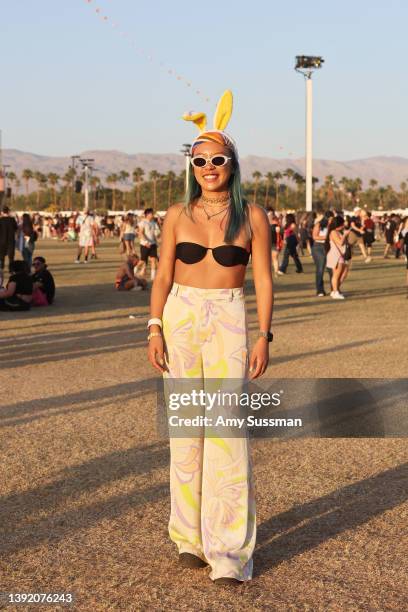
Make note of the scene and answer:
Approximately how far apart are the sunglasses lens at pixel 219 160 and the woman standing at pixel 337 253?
14.8 m

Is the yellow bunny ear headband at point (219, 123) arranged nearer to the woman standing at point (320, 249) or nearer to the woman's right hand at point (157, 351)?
the woman's right hand at point (157, 351)

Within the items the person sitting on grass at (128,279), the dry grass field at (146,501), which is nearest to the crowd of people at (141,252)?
the person sitting on grass at (128,279)

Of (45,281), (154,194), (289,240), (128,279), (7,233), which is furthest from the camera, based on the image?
(154,194)

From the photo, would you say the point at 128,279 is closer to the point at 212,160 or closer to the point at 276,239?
the point at 276,239

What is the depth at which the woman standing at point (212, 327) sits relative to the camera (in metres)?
4.25

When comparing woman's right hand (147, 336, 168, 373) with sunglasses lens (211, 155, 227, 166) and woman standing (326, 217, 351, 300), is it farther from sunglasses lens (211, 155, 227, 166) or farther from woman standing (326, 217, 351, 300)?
woman standing (326, 217, 351, 300)

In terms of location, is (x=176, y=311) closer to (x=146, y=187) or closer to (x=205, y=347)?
(x=205, y=347)

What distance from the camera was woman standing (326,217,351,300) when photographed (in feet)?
62.6

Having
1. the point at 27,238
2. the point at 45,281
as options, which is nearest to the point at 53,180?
the point at 27,238

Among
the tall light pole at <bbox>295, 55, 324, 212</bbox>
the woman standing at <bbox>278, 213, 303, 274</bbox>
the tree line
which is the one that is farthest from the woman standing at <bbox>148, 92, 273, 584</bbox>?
the tree line

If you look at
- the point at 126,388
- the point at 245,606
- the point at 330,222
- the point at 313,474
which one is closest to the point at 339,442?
the point at 313,474

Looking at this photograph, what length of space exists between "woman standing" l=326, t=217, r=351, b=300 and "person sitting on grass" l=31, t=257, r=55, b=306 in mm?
5102

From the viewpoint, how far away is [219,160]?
4266mm

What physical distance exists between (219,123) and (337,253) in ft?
48.8
